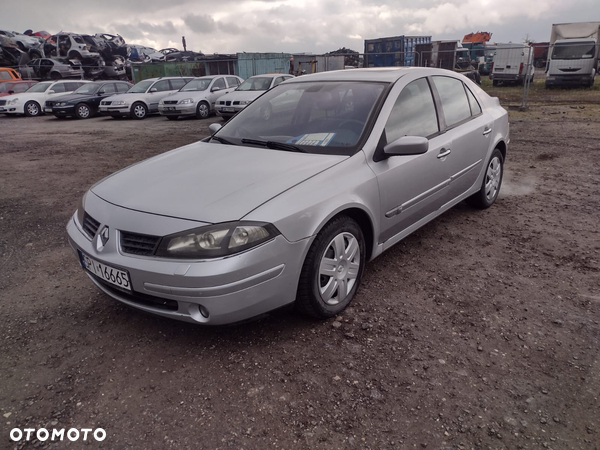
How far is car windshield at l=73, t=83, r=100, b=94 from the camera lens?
1688 cm

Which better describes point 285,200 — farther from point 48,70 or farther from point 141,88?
point 48,70

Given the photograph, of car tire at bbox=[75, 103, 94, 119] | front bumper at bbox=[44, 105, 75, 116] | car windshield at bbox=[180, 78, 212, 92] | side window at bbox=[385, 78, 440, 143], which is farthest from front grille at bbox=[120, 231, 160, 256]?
car tire at bbox=[75, 103, 94, 119]

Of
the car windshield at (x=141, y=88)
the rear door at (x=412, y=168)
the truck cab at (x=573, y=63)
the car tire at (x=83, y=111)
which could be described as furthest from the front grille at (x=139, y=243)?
the truck cab at (x=573, y=63)

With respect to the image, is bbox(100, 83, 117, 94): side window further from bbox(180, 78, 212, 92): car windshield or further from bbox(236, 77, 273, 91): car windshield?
bbox(236, 77, 273, 91): car windshield

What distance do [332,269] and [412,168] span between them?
3.65 feet

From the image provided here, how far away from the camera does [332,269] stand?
2.89 meters

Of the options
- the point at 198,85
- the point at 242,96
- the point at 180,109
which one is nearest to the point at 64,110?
the point at 180,109

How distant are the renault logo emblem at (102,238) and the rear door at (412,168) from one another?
1775mm

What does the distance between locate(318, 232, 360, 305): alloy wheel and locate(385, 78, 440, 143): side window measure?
87 centimetres

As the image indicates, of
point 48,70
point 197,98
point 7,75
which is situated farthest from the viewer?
point 48,70

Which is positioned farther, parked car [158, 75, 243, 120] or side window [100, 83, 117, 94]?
side window [100, 83, 117, 94]

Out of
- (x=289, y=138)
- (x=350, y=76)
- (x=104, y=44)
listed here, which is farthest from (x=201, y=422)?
(x=104, y=44)

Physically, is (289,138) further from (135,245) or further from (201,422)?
(201,422)

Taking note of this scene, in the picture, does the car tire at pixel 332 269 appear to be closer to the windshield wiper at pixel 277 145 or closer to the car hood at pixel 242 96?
the windshield wiper at pixel 277 145
